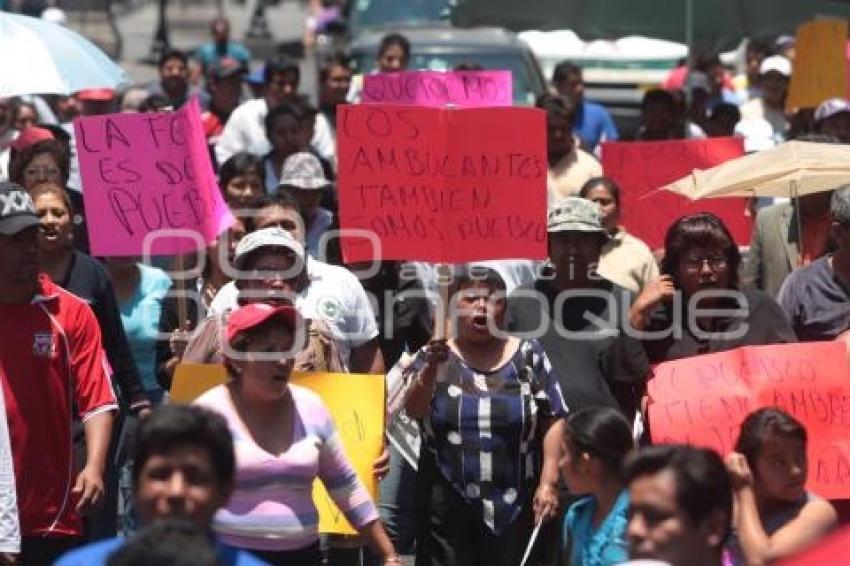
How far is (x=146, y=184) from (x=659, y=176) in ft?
10.8

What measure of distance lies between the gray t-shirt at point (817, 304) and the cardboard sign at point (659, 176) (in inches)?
85.3

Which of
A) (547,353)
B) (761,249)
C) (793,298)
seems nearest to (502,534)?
(547,353)

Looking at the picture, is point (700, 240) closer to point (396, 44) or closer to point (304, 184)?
point (304, 184)

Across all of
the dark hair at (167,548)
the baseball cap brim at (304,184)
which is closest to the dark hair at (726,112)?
the baseball cap brim at (304,184)

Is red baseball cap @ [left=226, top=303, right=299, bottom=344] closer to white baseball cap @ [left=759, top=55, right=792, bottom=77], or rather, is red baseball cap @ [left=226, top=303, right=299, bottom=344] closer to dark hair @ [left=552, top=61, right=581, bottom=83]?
white baseball cap @ [left=759, top=55, right=792, bottom=77]

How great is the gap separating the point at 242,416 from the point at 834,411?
207 centimetres

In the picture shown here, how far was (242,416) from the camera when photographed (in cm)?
715

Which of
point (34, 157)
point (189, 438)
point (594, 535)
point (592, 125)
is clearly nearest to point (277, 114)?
point (34, 157)

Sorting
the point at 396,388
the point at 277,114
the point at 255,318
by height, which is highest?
the point at 277,114

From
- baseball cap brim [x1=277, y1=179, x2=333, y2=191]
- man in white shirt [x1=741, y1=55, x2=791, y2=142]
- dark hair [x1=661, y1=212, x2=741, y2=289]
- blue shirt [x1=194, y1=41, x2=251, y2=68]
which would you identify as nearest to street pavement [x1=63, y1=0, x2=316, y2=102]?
blue shirt [x1=194, y1=41, x2=251, y2=68]

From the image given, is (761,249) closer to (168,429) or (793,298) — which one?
(793,298)

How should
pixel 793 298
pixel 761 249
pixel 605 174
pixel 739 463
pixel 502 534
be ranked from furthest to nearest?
pixel 605 174
pixel 761 249
pixel 793 298
pixel 502 534
pixel 739 463

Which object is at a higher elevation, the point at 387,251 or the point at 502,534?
the point at 387,251

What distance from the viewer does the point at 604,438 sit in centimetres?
732
